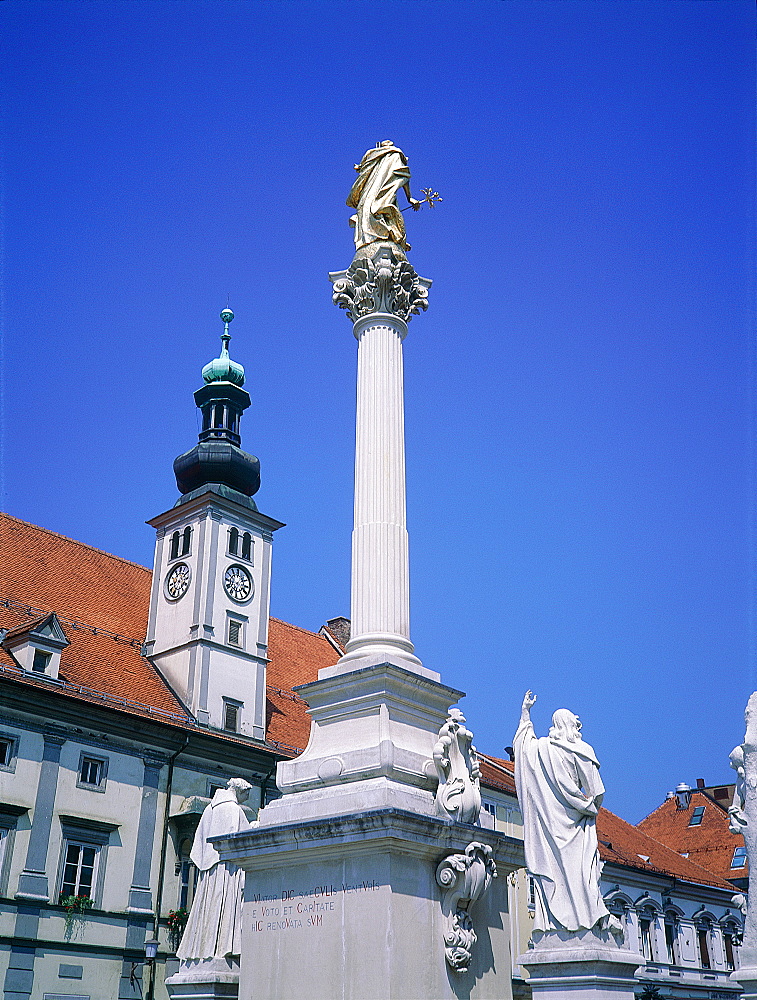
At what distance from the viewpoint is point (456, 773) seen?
9.82 meters

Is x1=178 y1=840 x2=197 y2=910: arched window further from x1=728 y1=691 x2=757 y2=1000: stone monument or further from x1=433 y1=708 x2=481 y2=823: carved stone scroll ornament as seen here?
x1=728 y1=691 x2=757 y2=1000: stone monument

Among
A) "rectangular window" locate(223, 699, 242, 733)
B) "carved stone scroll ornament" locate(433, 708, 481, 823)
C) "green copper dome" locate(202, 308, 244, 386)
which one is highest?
"green copper dome" locate(202, 308, 244, 386)

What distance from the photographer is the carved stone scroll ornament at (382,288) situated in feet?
40.9

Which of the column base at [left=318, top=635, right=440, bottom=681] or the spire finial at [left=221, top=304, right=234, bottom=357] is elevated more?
the spire finial at [left=221, top=304, right=234, bottom=357]

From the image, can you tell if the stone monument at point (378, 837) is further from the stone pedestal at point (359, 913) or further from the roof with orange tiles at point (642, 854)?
the roof with orange tiles at point (642, 854)

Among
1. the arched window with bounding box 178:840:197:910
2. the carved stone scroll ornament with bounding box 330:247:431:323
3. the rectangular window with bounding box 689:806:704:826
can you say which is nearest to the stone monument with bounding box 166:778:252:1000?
the carved stone scroll ornament with bounding box 330:247:431:323

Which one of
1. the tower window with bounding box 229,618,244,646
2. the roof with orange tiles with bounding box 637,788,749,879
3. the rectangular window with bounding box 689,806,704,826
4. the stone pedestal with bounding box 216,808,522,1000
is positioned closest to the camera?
the stone pedestal with bounding box 216,808,522,1000

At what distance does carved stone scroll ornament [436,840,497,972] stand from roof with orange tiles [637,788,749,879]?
4522cm

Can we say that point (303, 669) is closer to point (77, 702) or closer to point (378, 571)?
point (77, 702)

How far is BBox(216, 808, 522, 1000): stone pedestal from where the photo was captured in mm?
8609

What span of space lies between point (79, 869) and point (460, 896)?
75.3 feet

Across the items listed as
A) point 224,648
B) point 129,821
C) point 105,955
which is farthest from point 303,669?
point 105,955

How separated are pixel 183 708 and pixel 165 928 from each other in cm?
762

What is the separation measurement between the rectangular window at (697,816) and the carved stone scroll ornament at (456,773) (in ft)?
166
